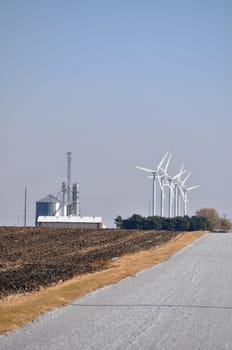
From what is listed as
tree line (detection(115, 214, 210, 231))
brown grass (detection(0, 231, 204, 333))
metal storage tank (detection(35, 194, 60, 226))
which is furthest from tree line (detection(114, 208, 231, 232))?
brown grass (detection(0, 231, 204, 333))

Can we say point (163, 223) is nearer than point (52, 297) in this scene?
No

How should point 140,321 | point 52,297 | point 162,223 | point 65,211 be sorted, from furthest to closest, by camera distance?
point 65,211 → point 162,223 → point 52,297 → point 140,321

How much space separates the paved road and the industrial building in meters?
96.1

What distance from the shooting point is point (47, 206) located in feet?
567

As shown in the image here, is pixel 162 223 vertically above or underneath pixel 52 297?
above

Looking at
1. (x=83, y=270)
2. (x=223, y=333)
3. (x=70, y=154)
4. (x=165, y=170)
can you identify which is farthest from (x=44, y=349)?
(x=70, y=154)

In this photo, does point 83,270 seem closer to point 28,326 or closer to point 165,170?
point 28,326

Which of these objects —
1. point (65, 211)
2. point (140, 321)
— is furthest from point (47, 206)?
point (140, 321)

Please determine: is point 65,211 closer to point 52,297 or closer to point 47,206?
point 47,206

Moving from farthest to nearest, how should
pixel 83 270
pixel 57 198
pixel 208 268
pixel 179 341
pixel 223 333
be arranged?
pixel 57 198, pixel 208 268, pixel 83 270, pixel 223 333, pixel 179 341

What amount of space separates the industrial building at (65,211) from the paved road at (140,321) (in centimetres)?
9612

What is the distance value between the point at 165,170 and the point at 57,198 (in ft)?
171

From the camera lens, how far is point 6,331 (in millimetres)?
14086

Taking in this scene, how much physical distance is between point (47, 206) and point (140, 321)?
15832cm
